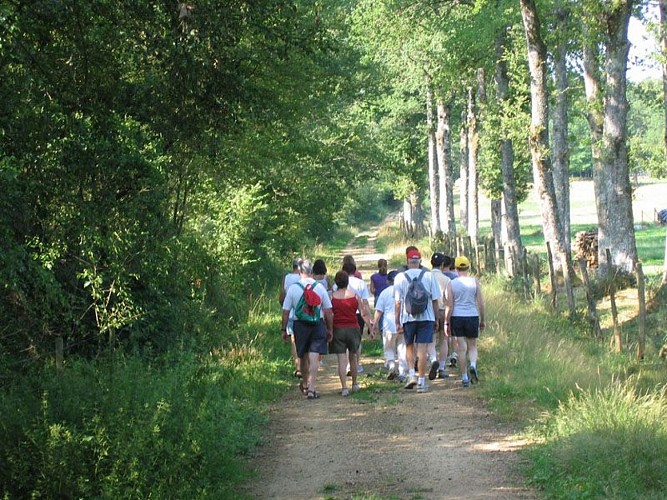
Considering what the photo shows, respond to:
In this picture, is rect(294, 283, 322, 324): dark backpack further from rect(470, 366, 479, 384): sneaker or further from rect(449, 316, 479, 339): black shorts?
rect(470, 366, 479, 384): sneaker

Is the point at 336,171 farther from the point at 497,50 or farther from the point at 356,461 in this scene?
the point at 356,461

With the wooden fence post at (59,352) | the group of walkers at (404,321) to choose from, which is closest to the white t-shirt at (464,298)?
the group of walkers at (404,321)

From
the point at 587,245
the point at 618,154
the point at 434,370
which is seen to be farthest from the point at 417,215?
the point at 434,370

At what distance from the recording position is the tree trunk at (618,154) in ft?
73.2

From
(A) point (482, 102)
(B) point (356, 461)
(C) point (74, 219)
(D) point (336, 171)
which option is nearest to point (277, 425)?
(B) point (356, 461)

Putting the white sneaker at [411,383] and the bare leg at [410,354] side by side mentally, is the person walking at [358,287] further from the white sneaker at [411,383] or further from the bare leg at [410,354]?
the white sneaker at [411,383]

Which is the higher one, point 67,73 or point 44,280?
point 67,73

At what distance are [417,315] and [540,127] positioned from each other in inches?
299

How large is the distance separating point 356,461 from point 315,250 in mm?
35043

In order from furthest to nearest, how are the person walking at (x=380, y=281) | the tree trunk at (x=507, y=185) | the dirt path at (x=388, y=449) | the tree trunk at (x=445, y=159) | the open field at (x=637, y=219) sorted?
1. the open field at (x=637, y=219)
2. the tree trunk at (x=445, y=159)
3. the tree trunk at (x=507, y=185)
4. the person walking at (x=380, y=281)
5. the dirt path at (x=388, y=449)

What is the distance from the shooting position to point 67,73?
34.9ft

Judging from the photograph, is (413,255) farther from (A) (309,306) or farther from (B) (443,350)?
(B) (443,350)

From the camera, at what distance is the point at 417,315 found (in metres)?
13.5

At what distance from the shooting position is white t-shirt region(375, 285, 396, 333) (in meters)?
15.0
